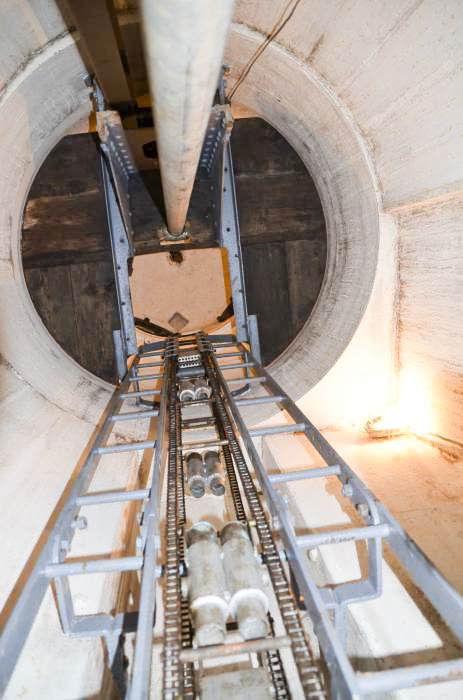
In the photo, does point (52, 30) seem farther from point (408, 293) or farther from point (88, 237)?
point (408, 293)

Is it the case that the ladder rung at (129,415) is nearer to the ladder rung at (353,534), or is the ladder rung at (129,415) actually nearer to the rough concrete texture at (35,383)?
the rough concrete texture at (35,383)

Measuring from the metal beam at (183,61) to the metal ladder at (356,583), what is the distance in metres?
1.45

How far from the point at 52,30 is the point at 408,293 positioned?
2969 millimetres

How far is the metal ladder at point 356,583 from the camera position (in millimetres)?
1210

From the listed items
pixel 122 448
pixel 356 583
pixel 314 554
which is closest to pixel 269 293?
pixel 122 448

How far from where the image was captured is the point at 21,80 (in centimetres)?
303

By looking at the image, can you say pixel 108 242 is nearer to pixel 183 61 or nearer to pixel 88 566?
pixel 88 566

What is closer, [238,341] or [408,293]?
[408,293]

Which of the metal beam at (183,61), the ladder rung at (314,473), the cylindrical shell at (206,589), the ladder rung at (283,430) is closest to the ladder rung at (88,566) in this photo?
the cylindrical shell at (206,589)

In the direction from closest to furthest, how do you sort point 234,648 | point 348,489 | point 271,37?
1. point 234,648
2. point 348,489
3. point 271,37

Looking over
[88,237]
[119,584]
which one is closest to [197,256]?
[88,237]

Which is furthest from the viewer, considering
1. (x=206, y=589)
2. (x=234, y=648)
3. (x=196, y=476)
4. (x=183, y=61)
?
(x=196, y=476)

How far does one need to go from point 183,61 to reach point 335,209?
10.5 feet

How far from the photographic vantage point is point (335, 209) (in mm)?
4180
